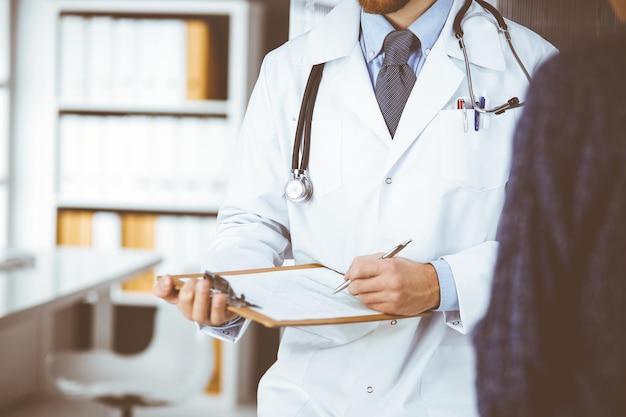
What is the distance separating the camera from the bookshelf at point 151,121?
3.33 metres

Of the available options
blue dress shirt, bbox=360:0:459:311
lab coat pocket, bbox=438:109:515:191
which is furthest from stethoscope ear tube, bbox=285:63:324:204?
lab coat pocket, bbox=438:109:515:191

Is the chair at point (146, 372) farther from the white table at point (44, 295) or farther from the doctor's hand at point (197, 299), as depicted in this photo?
the doctor's hand at point (197, 299)

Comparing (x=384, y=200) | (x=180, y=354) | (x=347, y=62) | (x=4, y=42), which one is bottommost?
(x=180, y=354)

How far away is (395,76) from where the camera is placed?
1.25 metres

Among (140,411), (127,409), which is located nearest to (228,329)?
(127,409)

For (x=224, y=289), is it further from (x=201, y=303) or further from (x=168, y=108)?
(x=168, y=108)

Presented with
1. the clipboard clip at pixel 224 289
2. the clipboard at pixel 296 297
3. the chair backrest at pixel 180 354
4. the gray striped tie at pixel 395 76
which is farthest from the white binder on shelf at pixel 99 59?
the clipboard clip at pixel 224 289

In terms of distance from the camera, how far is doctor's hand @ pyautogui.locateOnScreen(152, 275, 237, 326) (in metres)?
1.00

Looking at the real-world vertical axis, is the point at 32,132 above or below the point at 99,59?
below

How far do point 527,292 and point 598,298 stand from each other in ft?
0.16

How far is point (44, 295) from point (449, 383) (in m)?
1.44

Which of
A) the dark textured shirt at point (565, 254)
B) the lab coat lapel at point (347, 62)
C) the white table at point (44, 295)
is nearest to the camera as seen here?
the dark textured shirt at point (565, 254)

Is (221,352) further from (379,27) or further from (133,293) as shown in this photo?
(379,27)

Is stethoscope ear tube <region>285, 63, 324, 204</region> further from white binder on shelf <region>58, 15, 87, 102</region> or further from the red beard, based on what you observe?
white binder on shelf <region>58, 15, 87, 102</region>
